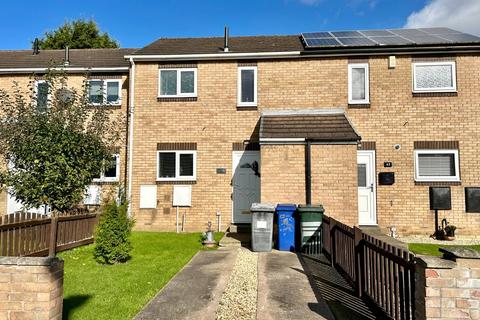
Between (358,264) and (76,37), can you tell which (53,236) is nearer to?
(358,264)

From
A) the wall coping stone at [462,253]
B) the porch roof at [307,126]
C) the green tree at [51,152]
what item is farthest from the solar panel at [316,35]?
the wall coping stone at [462,253]

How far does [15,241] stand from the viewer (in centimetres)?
726

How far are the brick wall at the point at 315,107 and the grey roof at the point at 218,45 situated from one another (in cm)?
81

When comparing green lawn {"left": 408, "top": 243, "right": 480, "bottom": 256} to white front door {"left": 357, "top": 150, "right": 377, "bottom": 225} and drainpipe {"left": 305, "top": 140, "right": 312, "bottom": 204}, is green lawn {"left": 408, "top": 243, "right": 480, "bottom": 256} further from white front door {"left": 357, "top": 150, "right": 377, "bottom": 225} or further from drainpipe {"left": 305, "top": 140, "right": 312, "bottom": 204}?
drainpipe {"left": 305, "top": 140, "right": 312, "bottom": 204}

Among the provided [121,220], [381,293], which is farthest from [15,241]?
[381,293]

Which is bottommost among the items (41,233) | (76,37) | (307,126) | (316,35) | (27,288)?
(41,233)

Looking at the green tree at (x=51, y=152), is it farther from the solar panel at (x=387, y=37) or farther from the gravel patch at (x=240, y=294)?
the solar panel at (x=387, y=37)

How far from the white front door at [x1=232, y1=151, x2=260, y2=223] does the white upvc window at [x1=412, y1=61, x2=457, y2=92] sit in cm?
635

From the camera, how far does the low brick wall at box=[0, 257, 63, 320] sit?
3371 millimetres

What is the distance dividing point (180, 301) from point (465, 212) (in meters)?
10.7

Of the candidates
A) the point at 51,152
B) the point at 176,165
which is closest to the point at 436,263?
the point at 51,152

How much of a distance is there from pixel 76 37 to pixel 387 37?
86.8 ft

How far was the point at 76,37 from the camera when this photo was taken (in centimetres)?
2989

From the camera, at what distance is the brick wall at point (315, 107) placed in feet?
38.7
